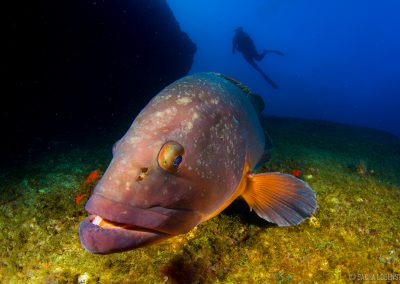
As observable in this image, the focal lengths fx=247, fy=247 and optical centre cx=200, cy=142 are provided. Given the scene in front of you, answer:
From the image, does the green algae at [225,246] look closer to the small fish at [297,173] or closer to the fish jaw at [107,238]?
the small fish at [297,173]

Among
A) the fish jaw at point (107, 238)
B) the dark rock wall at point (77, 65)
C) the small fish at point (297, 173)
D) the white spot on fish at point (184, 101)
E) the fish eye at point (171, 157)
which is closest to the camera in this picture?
the fish jaw at point (107, 238)

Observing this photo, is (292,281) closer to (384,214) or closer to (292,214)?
(292,214)

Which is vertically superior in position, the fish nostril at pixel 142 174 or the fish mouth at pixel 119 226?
the fish nostril at pixel 142 174

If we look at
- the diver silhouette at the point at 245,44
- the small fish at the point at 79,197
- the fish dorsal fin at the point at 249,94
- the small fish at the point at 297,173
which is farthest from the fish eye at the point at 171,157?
the diver silhouette at the point at 245,44

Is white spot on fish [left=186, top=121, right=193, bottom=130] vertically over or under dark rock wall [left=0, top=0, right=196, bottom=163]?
over

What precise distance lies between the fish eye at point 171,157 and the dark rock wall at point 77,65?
695cm

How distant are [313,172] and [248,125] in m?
2.40

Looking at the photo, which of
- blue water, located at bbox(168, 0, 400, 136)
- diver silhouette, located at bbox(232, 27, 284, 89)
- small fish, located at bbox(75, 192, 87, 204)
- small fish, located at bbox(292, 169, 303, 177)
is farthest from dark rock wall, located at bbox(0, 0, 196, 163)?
blue water, located at bbox(168, 0, 400, 136)

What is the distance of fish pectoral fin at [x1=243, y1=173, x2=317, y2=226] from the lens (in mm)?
2482

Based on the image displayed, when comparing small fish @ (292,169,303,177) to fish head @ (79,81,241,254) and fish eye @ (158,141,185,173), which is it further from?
fish eye @ (158,141,185,173)

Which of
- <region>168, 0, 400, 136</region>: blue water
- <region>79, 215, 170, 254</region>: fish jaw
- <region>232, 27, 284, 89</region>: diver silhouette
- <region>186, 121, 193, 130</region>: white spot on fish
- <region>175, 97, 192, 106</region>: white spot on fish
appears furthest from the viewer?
<region>168, 0, 400, 136</region>: blue water

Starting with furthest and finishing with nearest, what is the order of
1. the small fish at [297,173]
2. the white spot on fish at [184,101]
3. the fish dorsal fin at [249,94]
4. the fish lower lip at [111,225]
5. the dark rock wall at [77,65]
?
1. the dark rock wall at [77,65]
2. the small fish at [297,173]
3. the fish dorsal fin at [249,94]
4. the white spot on fish at [184,101]
5. the fish lower lip at [111,225]

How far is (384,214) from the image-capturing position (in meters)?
3.30

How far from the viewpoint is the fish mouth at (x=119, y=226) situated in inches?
57.8
